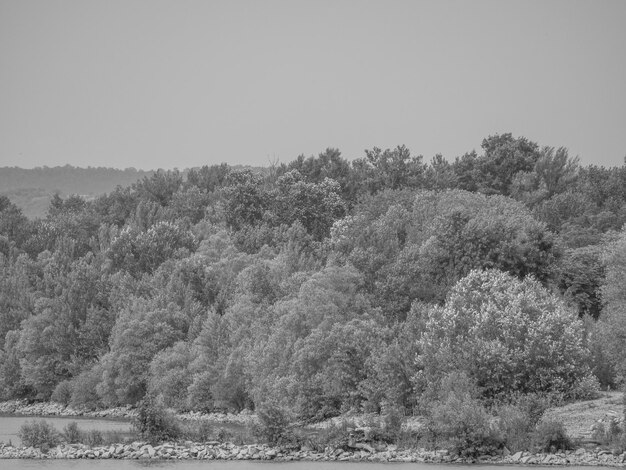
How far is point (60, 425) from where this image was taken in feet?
278

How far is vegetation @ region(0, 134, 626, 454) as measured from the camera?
70688 millimetres

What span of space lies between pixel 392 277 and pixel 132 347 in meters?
21.3

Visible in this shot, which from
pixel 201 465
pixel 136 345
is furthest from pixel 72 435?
pixel 136 345

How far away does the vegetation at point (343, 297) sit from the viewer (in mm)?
70688

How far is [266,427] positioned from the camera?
215 feet

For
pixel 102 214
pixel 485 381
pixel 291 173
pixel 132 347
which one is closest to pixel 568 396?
pixel 485 381

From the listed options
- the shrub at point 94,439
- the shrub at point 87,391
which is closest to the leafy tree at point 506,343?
the shrub at point 94,439

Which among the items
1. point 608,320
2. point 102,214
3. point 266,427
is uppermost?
point 102,214

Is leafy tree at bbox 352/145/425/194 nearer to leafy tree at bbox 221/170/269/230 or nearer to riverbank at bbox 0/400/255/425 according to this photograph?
leafy tree at bbox 221/170/269/230

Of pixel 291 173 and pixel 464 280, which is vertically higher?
pixel 291 173

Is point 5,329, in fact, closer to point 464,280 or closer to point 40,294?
point 40,294

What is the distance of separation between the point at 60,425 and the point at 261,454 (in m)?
25.2

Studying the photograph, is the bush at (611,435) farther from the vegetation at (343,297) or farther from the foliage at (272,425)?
the foliage at (272,425)

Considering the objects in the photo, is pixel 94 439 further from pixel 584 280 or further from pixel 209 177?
pixel 209 177
